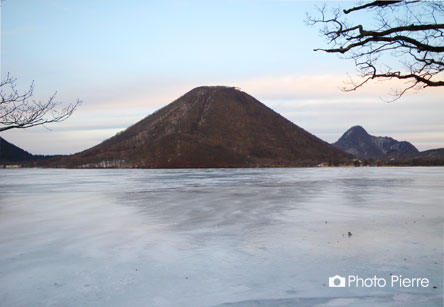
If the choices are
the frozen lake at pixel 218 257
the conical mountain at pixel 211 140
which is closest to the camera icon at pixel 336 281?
the frozen lake at pixel 218 257

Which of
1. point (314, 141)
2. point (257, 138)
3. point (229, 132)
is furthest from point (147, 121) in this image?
point (314, 141)

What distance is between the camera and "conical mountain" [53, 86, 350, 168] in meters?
135

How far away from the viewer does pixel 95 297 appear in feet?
14.7

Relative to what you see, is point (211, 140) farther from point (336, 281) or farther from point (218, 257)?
point (336, 281)

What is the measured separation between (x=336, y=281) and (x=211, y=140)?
143305 mm

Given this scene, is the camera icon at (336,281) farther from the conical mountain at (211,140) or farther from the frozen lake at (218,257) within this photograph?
the conical mountain at (211,140)

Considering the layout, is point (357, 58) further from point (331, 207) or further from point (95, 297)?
point (95, 297)


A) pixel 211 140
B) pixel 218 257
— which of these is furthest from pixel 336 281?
pixel 211 140

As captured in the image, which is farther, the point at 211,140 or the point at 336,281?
the point at 211,140

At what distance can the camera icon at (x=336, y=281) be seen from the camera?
4.81 metres

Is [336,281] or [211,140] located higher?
[211,140]

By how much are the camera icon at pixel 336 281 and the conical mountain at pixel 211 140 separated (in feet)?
405

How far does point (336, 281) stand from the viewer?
195 inches

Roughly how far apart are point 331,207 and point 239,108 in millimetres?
156659
